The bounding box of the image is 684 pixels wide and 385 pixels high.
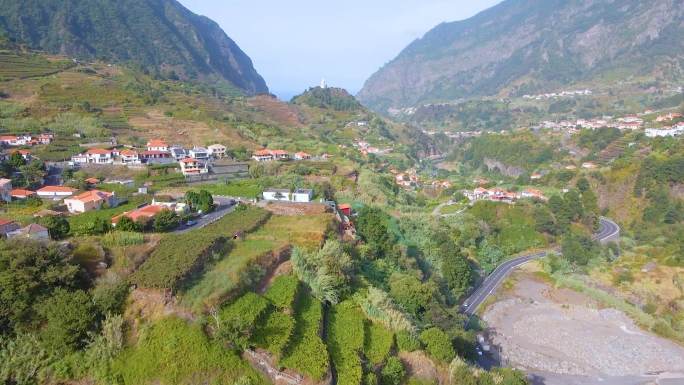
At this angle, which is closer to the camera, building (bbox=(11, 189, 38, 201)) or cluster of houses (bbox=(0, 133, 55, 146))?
building (bbox=(11, 189, 38, 201))

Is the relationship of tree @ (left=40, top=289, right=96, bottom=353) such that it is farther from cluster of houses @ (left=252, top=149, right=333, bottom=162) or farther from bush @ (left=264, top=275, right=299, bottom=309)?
cluster of houses @ (left=252, top=149, right=333, bottom=162)

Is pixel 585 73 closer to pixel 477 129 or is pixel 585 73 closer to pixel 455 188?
pixel 477 129

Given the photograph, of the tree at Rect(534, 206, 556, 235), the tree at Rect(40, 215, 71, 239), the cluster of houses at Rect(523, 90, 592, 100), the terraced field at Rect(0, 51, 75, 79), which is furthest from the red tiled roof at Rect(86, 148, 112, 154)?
the cluster of houses at Rect(523, 90, 592, 100)

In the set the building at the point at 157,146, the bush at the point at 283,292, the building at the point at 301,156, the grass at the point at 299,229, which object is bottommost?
the bush at the point at 283,292

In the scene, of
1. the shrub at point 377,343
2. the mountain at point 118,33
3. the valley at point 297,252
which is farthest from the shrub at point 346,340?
the mountain at point 118,33

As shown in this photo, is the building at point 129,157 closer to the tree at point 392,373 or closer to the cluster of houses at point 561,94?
the tree at point 392,373
